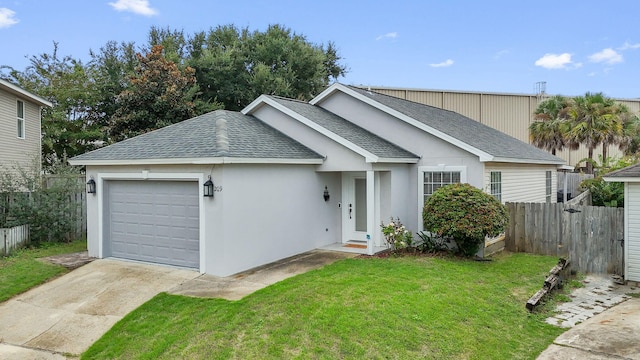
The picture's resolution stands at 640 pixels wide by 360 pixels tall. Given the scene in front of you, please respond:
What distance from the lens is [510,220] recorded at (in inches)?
499

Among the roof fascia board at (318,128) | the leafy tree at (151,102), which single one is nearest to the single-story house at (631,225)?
the roof fascia board at (318,128)

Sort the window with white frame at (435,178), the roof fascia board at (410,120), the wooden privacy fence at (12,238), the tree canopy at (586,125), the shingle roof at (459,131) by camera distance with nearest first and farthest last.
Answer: the roof fascia board at (410,120) < the wooden privacy fence at (12,238) < the window with white frame at (435,178) < the shingle roof at (459,131) < the tree canopy at (586,125)

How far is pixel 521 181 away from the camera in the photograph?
14719mm

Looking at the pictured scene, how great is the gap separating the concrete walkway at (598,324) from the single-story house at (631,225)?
0.45m

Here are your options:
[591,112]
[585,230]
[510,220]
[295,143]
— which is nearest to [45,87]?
[295,143]

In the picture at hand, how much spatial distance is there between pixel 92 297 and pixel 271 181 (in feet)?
15.2

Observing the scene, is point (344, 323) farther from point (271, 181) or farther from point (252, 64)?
point (252, 64)

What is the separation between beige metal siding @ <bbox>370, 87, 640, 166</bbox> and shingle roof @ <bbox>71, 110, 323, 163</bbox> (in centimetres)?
1777

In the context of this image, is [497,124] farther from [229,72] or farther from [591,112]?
[229,72]

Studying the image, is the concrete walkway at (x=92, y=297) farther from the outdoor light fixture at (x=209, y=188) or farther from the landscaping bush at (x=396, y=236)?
the outdoor light fixture at (x=209, y=188)

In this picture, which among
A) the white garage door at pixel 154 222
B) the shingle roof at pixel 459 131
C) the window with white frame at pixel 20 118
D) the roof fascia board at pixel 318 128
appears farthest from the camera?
the window with white frame at pixel 20 118

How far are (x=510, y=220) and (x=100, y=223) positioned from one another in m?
11.5

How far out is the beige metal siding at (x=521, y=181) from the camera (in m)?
12.8

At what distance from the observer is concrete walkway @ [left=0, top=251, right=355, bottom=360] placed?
279 inches
